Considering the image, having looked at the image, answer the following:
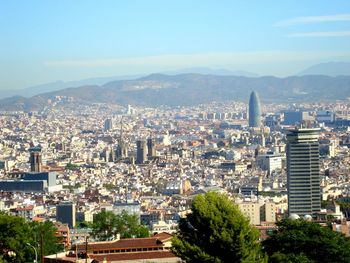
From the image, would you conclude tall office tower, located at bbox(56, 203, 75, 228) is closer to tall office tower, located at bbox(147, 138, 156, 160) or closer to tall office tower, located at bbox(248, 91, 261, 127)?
tall office tower, located at bbox(147, 138, 156, 160)

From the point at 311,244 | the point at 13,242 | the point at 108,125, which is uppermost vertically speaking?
the point at 311,244

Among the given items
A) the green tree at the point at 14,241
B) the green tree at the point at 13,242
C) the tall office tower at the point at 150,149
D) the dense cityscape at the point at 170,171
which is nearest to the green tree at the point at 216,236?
the dense cityscape at the point at 170,171

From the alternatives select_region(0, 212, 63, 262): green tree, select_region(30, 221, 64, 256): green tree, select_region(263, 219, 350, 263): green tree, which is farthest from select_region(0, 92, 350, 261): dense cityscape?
select_region(263, 219, 350, 263): green tree

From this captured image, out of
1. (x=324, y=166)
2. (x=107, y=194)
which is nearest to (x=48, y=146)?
(x=324, y=166)

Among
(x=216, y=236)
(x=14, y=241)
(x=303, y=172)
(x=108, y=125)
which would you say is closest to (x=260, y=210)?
(x=303, y=172)

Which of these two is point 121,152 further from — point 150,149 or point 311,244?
point 311,244

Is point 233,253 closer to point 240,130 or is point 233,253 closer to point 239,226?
point 239,226
